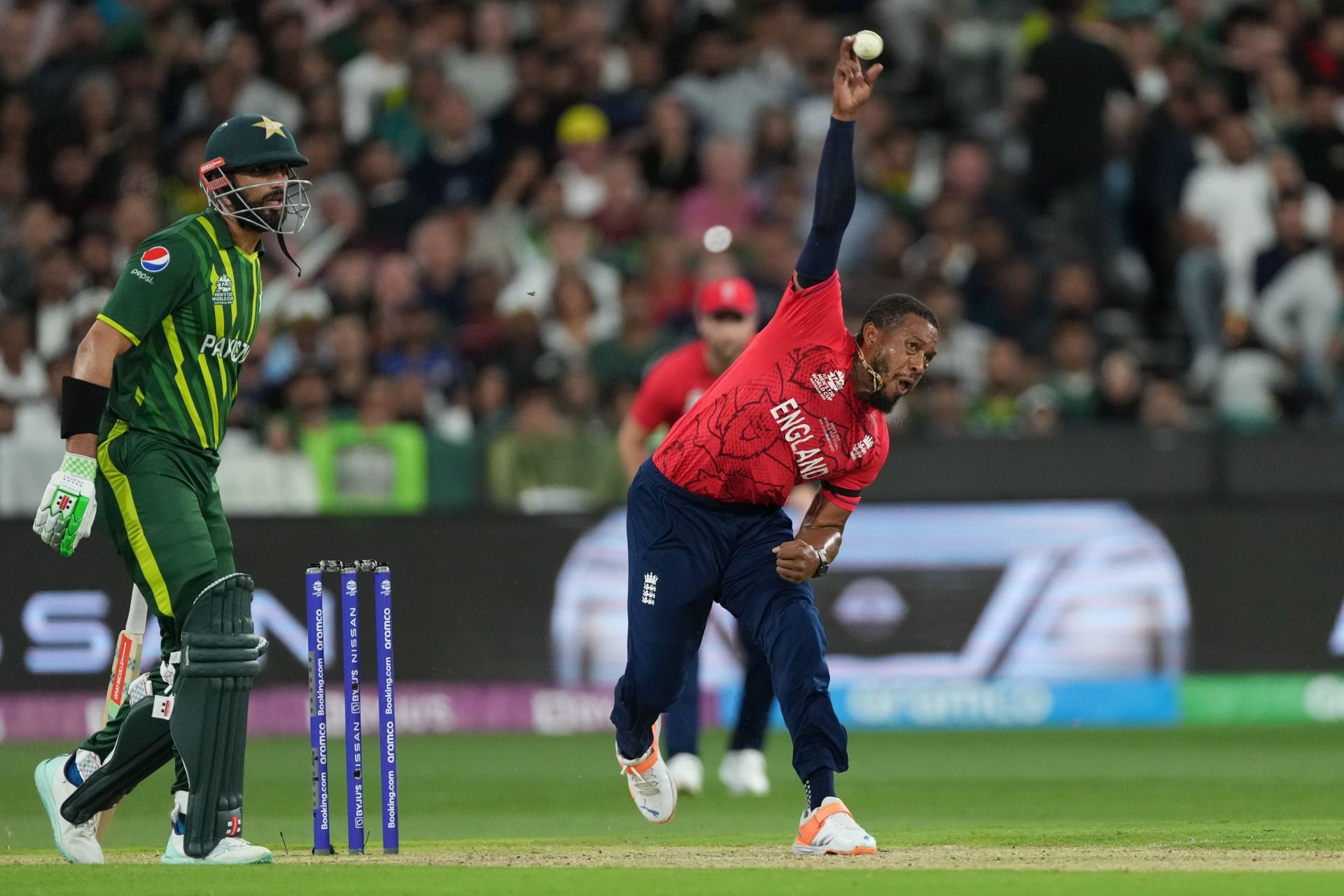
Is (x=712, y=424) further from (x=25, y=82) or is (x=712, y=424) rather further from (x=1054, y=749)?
(x=25, y=82)

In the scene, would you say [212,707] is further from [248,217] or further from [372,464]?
[372,464]

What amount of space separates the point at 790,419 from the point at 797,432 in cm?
5

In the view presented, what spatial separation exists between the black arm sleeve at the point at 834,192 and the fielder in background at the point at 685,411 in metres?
2.94

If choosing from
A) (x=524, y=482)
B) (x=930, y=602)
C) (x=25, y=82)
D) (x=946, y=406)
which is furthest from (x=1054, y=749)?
(x=25, y=82)

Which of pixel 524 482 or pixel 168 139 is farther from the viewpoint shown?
pixel 168 139

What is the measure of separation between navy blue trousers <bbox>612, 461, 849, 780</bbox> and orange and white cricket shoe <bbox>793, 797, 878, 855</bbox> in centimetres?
17

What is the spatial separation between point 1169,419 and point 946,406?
1566 mm

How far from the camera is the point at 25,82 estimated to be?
16.6m

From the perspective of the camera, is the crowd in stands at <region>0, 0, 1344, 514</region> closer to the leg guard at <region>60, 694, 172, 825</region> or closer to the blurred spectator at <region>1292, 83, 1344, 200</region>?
the blurred spectator at <region>1292, 83, 1344, 200</region>

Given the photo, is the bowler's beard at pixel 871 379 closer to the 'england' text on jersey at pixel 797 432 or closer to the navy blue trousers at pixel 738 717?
the 'england' text on jersey at pixel 797 432

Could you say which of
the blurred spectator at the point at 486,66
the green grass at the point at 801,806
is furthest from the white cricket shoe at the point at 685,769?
the blurred spectator at the point at 486,66

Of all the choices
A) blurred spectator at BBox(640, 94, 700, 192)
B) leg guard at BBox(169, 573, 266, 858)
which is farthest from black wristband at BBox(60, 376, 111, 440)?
blurred spectator at BBox(640, 94, 700, 192)

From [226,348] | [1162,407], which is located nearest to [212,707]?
[226,348]

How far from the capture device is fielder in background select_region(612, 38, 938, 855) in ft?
22.2
